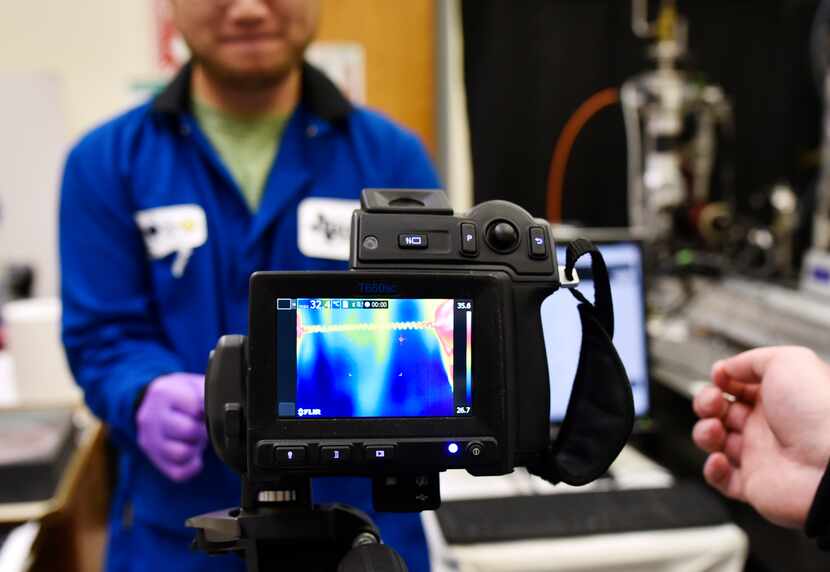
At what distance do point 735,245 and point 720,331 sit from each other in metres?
0.43

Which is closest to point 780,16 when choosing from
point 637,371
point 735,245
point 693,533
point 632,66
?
point 632,66

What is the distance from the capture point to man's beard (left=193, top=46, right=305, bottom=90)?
1047mm

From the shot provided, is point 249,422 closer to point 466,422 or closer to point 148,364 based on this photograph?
point 466,422

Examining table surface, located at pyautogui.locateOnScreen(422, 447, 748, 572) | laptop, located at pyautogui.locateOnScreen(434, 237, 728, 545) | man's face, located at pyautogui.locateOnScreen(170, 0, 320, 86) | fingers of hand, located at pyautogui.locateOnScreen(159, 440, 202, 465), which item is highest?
man's face, located at pyautogui.locateOnScreen(170, 0, 320, 86)

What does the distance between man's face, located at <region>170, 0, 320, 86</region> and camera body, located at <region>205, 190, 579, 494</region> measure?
1.89ft

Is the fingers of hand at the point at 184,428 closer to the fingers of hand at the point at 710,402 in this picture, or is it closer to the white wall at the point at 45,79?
the fingers of hand at the point at 710,402

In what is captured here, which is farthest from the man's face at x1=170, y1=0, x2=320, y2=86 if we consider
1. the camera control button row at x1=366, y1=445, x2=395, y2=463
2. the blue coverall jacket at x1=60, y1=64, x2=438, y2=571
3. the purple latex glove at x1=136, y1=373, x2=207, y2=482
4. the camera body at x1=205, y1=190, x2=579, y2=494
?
the camera control button row at x1=366, y1=445, x2=395, y2=463

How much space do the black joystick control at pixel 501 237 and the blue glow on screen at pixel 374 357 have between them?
0.06 metres

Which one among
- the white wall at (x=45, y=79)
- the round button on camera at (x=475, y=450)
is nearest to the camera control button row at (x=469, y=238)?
the round button on camera at (x=475, y=450)

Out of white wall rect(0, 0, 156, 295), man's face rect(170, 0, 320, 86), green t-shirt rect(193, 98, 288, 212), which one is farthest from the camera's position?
white wall rect(0, 0, 156, 295)

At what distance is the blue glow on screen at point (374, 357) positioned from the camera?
0.52m

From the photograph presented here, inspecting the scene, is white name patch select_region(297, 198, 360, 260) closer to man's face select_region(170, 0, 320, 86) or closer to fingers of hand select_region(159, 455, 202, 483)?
man's face select_region(170, 0, 320, 86)

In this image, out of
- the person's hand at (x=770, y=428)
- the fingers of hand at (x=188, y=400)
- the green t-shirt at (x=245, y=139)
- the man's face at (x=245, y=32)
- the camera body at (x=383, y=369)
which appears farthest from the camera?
the green t-shirt at (x=245, y=139)

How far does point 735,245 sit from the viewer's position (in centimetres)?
191
